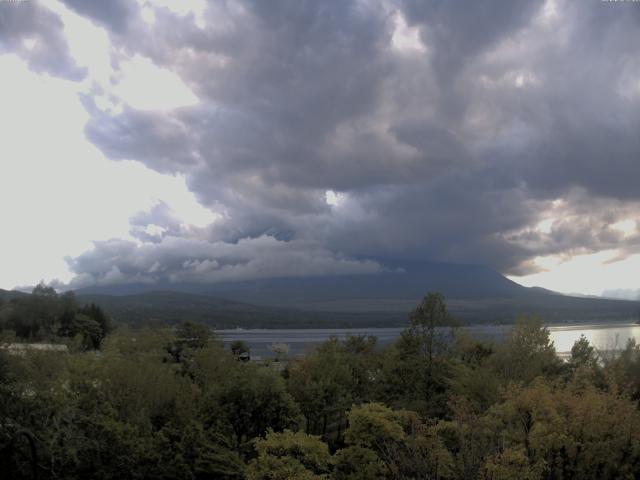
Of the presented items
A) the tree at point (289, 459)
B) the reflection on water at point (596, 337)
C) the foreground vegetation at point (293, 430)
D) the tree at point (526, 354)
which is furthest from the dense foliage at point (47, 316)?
the tree at point (289, 459)

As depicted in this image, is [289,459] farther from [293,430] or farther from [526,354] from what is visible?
[526,354]

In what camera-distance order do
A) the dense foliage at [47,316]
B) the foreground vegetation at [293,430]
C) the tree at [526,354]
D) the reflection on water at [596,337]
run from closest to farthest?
the foreground vegetation at [293,430] → the tree at [526,354] → the dense foliage at [47,316] → the reflection on water at [596,337]

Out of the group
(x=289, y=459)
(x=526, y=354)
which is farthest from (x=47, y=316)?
→ (x=289, y=459)

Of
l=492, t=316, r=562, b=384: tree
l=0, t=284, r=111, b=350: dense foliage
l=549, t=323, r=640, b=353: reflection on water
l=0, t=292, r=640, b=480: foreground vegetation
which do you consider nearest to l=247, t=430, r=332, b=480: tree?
l=0, t=292, r=640, b=480: foreground vegetation

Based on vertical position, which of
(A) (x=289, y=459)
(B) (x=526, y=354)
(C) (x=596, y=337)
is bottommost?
(C) (x=596, y=337)

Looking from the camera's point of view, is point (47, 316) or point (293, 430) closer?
point (293, 430)

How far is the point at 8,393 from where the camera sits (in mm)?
14961

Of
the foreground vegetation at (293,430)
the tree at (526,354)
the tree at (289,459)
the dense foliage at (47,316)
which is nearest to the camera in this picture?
the tree at (289,459)

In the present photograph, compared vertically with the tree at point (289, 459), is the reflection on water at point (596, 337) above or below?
below

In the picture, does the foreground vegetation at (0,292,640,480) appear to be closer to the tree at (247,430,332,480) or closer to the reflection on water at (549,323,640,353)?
the tree at (247,430,332,480)

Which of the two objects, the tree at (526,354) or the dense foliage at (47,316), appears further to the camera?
the dense foliage at (47,316)

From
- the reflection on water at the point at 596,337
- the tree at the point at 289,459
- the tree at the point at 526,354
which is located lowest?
the reflection on water at the point at 596,337

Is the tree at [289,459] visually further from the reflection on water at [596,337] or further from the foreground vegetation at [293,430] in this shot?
the reflection on water at [596,337]

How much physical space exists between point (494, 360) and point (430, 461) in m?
19.5
